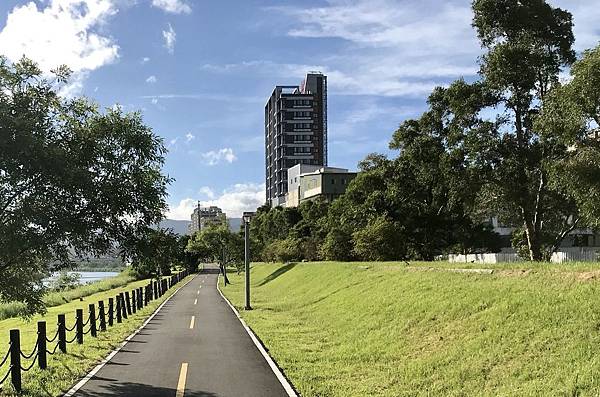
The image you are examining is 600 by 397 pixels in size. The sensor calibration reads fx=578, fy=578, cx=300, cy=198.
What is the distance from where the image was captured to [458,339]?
38.5 feet

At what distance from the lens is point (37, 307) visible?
38.7 ft

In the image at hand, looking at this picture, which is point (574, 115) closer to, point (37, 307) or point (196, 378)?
point (196, 378)

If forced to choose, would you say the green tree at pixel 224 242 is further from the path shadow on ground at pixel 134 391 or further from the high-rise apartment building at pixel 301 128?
the high-rise apartment building at pixel 301 128

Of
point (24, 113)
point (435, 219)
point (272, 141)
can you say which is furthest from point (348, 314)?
point (272, 141)

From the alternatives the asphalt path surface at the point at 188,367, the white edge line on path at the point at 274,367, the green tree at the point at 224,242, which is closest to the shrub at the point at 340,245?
the green tree at the point at 224,242

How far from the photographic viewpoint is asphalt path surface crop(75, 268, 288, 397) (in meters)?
10.4

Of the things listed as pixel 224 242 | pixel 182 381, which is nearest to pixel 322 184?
pixel 224 242

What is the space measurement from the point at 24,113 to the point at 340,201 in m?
42.2

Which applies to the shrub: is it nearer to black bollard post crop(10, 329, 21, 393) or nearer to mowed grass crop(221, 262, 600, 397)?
mowed grass crop(221, 262, 600, 397)

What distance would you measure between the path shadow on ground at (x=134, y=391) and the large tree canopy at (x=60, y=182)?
2.39 m

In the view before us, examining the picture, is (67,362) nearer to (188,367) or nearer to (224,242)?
(188,367)

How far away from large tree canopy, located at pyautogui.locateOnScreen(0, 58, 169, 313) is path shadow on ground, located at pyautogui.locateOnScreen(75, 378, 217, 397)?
7.83ft

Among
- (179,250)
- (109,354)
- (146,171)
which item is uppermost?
(146,171)

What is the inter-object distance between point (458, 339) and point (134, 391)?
636 cm
